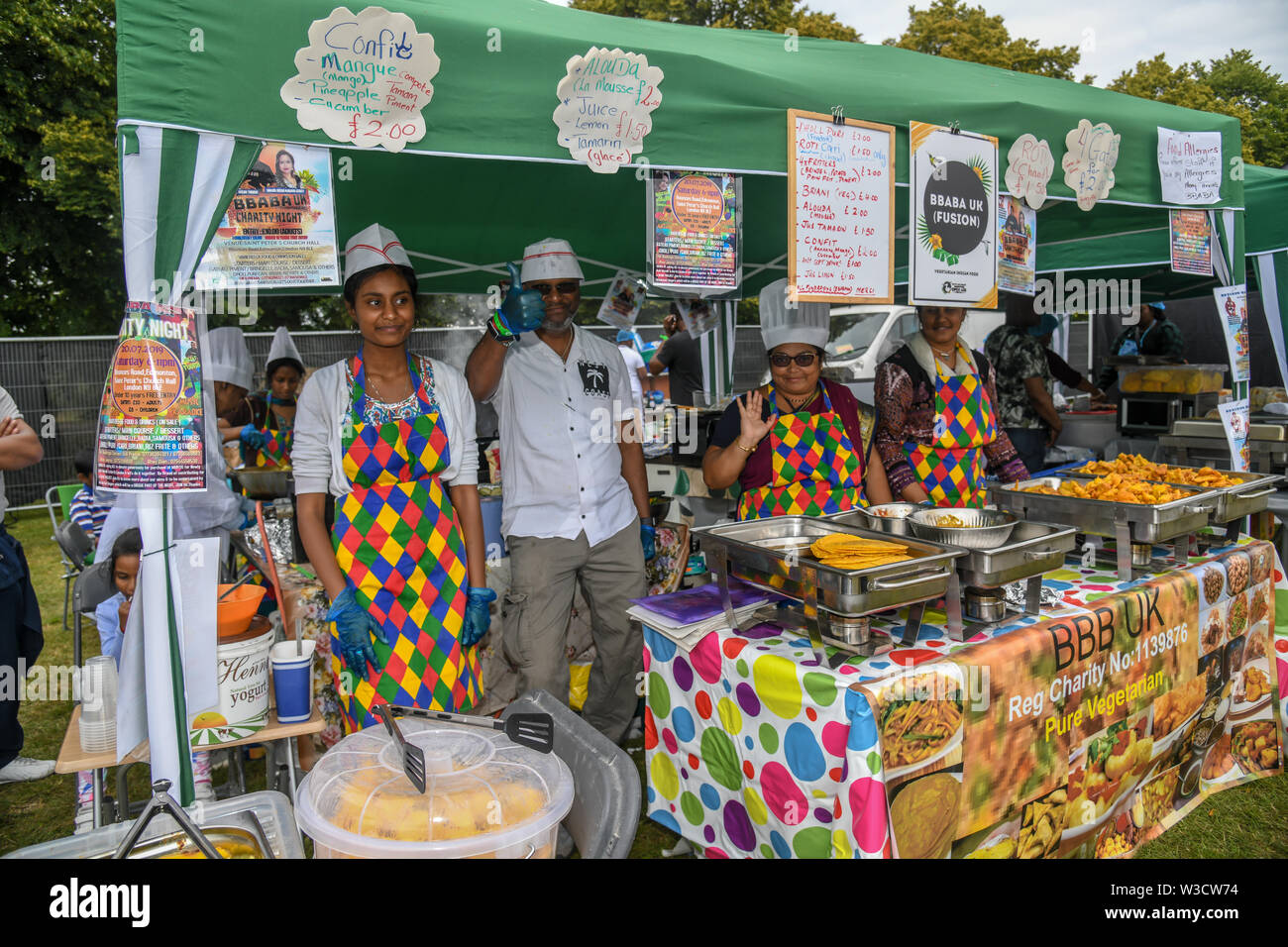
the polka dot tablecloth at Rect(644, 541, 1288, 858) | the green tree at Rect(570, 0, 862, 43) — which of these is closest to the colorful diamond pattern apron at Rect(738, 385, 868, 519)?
the polka dot tablecloth at Rect(644, 541, 1288, 858)

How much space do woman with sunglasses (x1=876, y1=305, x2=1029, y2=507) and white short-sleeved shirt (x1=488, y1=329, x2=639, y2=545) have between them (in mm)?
1144

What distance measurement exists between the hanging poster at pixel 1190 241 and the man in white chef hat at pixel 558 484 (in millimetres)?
2836

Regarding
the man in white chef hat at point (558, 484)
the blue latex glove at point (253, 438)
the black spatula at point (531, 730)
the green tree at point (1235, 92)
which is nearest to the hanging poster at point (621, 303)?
the man in white chef hat at point (558, 484)

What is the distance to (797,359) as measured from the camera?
3.02 m

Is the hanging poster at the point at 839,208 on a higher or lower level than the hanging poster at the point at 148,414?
higher

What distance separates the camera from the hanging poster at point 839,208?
2.83 m

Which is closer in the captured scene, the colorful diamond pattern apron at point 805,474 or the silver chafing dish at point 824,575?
the silver chafing dish at point 824,575

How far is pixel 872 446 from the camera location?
3.34 m

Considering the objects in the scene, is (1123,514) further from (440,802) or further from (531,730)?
(440,802)

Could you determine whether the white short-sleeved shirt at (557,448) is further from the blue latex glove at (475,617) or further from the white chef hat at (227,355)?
the white chef hat at (227,355)

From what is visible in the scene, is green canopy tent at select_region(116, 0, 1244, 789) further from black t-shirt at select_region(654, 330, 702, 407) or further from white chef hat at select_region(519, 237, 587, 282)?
black t-shirt at select_region(654, 330, 702, 407)

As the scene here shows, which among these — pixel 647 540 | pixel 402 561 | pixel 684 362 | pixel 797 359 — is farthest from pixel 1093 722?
pixel 684 362

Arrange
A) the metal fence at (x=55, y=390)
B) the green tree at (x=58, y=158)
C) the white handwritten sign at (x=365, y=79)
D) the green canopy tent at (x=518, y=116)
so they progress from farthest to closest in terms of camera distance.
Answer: the green tree at (x=58, y=158) < the metal fence at (x=55, y=390) < the white handwritten sign at (x=365, y=79) < the green canopy tent at (x=518, y=116)
